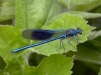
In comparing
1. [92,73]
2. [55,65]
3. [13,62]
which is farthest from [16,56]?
[92,73]

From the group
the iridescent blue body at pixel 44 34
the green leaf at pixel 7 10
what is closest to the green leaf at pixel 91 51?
the iridescent blue body at pixel 44 34

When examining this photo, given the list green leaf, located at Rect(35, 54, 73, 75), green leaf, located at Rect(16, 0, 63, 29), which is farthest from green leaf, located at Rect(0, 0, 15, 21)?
green leaf, located at Rect(35, 54, 73, 75)

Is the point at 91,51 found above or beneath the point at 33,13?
beneath

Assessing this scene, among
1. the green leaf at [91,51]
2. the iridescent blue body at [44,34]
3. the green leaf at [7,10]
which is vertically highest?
the green leaf at [7,10]

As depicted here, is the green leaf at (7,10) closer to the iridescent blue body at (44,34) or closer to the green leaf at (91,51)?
the iridescent blue body at (44,34)

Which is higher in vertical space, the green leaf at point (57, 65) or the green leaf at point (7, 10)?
the green leaf at point (7, 10)

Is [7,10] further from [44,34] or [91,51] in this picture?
[91,51]

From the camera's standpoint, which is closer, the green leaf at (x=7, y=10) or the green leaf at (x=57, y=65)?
the green leaf at (x=57, y=65)

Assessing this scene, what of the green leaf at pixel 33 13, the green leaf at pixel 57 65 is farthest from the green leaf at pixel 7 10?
the green leaf at pixel 57 65

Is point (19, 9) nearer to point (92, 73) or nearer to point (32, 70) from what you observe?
point (32, 70)

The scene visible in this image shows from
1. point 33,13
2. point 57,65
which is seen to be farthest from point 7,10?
point 57,65
